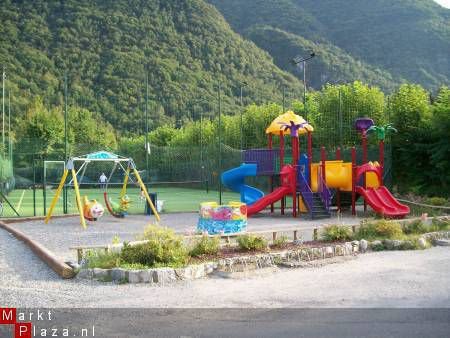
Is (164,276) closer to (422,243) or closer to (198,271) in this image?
(198,271)

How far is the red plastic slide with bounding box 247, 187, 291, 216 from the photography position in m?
16.6

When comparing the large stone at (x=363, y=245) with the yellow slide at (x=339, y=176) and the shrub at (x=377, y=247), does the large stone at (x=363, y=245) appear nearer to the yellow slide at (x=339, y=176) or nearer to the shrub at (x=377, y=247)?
the shrub at (x=377, y=247)

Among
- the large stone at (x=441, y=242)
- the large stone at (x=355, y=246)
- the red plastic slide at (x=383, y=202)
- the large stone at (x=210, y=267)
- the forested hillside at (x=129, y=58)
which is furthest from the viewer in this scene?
the forested hillside at (x=129, y=58)

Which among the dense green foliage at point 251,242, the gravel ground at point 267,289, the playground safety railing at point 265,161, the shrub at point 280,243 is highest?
the playground safety railing at point 265,161

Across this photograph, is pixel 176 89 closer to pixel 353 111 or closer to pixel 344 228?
pixel 353 111

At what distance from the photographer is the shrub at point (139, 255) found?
311 inches

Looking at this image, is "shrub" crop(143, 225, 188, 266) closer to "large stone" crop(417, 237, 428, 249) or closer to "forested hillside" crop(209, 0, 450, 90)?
"large stone" crop(417, 237, 428, 249)

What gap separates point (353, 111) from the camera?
Result: 23172 mm

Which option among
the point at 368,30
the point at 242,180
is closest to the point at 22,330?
the point at 242,180

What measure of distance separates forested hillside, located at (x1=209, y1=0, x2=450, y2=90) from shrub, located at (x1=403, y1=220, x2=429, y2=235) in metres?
61.1

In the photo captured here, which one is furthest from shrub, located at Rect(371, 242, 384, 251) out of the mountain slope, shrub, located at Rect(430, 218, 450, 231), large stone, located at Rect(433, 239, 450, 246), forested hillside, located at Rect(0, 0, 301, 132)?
the mountain slope

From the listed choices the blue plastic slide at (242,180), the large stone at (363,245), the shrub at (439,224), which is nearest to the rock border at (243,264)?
the large stone at (363,245)

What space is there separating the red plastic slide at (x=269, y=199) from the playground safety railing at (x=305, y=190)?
339mm

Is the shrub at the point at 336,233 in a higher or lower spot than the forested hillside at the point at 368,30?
lower
